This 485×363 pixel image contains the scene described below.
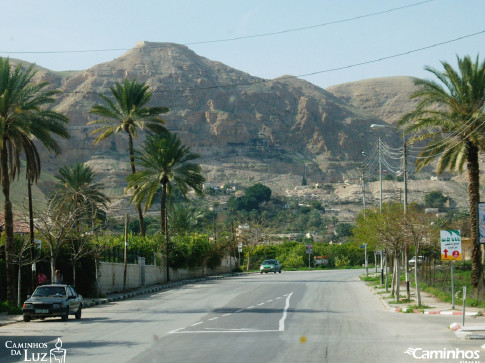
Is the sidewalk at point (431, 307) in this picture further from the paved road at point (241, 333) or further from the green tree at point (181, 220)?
the green tree at point (181, 220)

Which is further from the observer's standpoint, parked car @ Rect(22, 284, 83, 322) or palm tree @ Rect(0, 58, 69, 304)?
palm tree @ Rect(0, 58, 69, 304)

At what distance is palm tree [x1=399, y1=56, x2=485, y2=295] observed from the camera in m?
31.7

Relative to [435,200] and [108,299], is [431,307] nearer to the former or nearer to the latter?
[108,299]

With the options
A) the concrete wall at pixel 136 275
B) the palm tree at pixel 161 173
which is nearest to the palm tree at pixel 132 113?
the palm tree at pixel 161 173

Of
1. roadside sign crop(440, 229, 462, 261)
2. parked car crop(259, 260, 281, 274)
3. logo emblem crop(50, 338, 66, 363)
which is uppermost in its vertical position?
roadside sign crop(440, 229, 462, 261)

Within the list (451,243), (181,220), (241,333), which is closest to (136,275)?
(451,243)

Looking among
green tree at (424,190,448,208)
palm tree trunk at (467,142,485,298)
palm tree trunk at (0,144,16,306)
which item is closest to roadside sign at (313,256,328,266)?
palm tree trunk at (467,142,485,298)

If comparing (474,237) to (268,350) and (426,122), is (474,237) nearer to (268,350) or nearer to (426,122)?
(426,122)

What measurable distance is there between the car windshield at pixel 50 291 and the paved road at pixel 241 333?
98cm

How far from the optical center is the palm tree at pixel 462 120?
31.7 m

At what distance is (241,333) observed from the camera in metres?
18.1

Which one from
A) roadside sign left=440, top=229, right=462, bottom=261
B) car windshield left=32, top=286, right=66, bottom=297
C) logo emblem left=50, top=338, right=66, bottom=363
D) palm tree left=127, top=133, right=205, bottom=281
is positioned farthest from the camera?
palm tree left=127, top=133, right=205, bottom=281

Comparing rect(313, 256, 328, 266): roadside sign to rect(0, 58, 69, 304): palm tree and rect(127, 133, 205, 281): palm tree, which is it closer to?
rect(127, 133, 205, 281): palm tree

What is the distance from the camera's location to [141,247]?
49344 mm
